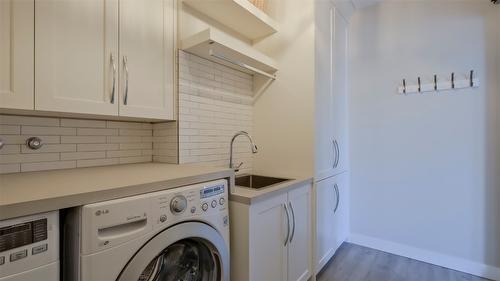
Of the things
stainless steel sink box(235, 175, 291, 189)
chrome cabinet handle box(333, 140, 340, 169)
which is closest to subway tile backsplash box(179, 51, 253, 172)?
stainless steel sink box(235, 175, 291, 189)

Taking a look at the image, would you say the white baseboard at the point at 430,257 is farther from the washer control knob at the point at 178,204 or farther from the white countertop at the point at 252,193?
the washer control knob at the point at 178,204

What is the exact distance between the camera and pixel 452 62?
A: 6.95 feet

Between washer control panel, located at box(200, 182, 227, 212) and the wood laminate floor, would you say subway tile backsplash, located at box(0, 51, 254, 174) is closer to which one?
washer control panel, located at box(200, 182, 227, 212)

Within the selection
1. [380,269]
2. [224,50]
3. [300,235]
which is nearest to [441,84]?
[380,269]

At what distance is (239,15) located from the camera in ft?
5.80

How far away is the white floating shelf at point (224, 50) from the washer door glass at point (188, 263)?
114 centimetres

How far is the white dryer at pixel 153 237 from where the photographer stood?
0.75 meters

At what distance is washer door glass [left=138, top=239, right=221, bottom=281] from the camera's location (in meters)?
1.06

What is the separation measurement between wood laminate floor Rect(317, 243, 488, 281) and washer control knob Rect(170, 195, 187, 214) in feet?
5.11

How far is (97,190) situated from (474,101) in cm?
277

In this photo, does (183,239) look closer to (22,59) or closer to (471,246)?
(22,59)

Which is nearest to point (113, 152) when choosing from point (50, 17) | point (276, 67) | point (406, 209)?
point (50, 17)

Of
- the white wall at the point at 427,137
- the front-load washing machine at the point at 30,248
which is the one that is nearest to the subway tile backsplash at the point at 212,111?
the front-load washing machine at the point at 30,248

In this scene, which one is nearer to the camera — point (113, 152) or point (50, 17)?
point (50, 17)
